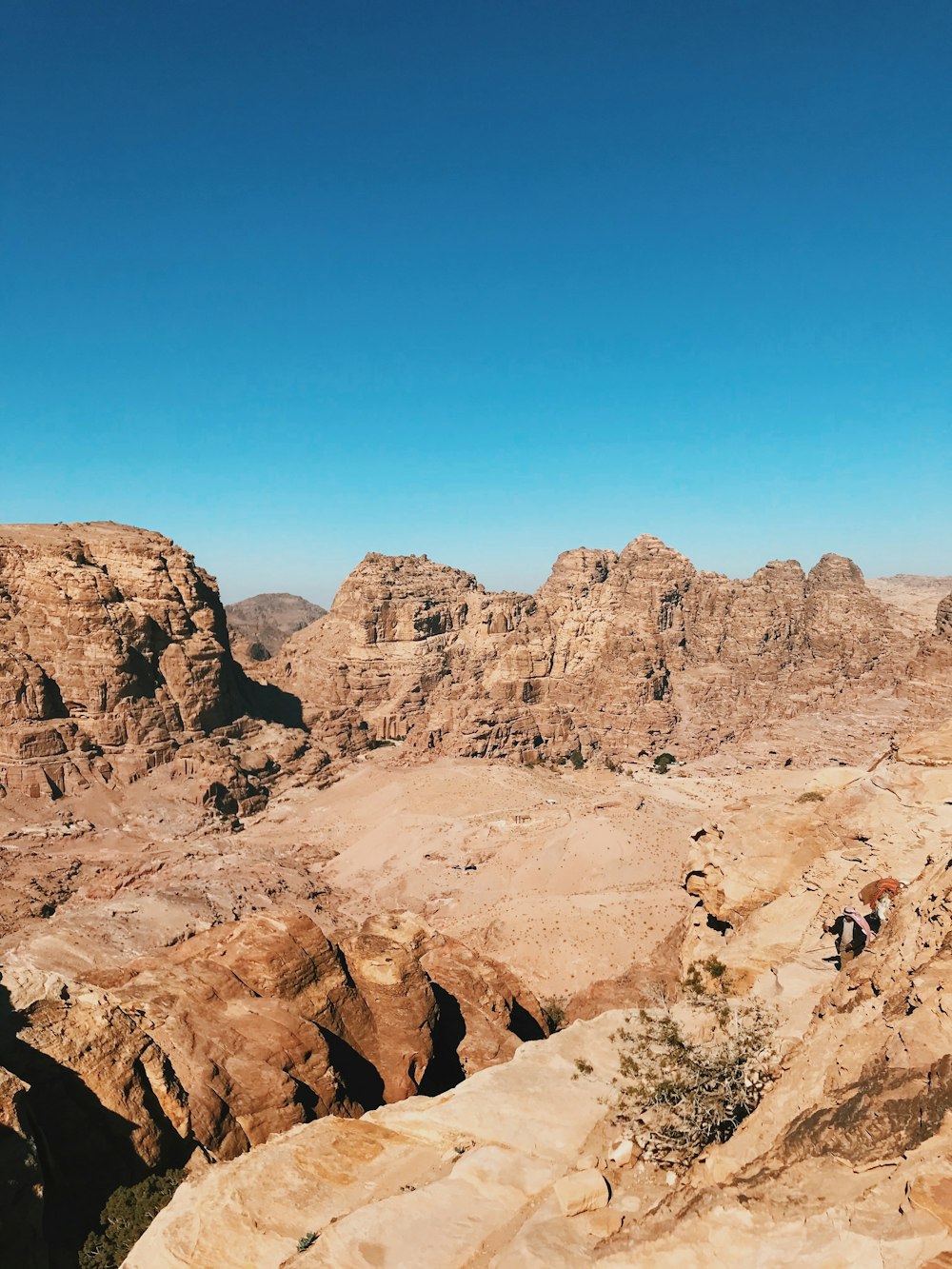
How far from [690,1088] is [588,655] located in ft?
287

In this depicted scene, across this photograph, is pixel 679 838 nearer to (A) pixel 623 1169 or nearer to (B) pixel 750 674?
(A) pixel 623 1169

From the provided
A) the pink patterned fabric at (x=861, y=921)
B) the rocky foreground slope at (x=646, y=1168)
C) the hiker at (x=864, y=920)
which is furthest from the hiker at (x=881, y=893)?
the rocky foreground slope at (x=646, y=1168)

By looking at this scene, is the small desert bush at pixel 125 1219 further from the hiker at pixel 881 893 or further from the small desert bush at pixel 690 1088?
the hiker at pixel 881 893

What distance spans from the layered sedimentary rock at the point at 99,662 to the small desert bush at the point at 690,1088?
62.0 meters

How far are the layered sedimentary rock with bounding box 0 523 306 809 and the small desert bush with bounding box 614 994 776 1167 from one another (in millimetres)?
61991

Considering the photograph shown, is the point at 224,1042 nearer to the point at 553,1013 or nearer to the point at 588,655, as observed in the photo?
the point at 553,1013

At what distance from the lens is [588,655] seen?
9750cm

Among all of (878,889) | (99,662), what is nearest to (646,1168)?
(878,889)

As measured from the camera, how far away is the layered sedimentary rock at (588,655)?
293 ft

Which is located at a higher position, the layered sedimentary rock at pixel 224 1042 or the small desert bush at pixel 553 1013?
the layered sedimentary rock at pixel 224 1042

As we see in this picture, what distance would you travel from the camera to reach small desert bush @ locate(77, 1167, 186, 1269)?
537 inches

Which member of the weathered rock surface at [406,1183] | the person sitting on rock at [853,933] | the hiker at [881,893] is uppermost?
the hiker at [881,893]

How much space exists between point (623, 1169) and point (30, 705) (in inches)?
2748

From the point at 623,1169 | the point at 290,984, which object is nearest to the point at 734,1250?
the point at 623,1169
